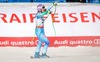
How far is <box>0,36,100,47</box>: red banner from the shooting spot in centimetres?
1290

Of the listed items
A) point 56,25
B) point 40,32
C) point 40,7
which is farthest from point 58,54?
point 40,7

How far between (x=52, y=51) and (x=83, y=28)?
117 cm

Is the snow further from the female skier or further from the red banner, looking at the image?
the female skier

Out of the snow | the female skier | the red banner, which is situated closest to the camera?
the snow

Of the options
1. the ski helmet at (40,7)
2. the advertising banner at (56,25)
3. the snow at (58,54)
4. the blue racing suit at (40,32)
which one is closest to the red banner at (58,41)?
the advertising banner at (56,25)

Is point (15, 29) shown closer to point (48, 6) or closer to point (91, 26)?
point (48, 6)


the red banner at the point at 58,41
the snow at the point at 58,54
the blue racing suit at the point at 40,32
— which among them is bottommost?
the snow at the point at 58,54

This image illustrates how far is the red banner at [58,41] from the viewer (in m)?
12.9

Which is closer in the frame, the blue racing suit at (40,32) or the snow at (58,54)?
the snow at (58,54)

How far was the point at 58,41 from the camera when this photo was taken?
1297 cm

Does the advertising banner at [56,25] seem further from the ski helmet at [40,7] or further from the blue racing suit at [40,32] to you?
the ski helmet at [40,7]

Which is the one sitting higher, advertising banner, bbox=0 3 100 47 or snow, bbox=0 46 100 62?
advertising banner, bbox=0 3 100 47

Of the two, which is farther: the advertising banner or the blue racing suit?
the advertising banner

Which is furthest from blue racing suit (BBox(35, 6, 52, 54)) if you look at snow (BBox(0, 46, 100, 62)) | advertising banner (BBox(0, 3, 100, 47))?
advertising banner (BBox(0, 3, 100, 47))
